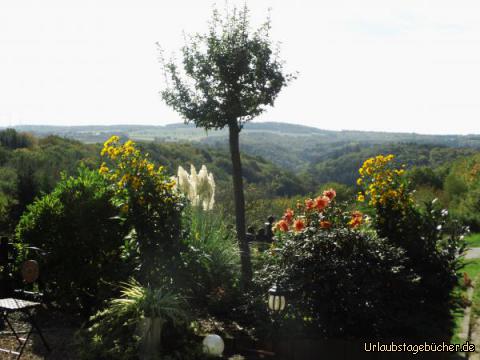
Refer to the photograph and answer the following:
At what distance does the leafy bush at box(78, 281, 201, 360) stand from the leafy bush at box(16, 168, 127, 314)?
77 centimetres

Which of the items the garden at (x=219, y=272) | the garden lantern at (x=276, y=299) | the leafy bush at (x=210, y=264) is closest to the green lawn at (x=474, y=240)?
the garden at (x=219, y=272)

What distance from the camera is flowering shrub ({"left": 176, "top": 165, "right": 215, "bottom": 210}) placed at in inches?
325

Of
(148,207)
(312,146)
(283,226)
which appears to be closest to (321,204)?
(283,226)

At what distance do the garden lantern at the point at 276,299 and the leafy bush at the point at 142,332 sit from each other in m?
0.81

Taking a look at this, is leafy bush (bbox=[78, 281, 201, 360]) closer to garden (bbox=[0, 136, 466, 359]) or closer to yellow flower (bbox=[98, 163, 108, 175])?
garden (bbox=[0, 136, 466, 359])

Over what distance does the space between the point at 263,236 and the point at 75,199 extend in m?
5.68

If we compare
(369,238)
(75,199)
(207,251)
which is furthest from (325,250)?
(75,199)

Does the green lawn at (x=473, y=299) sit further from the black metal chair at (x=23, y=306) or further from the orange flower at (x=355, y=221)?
the black metal chair at (x=23, y=306)

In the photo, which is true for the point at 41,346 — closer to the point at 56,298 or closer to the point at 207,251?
the point at 56,298

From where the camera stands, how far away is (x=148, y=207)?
6391 millimetres

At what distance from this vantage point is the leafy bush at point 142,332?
500 cm

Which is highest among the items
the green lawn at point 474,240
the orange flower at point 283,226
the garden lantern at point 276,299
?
the orange flower at point 283,226

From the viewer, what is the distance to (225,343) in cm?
557

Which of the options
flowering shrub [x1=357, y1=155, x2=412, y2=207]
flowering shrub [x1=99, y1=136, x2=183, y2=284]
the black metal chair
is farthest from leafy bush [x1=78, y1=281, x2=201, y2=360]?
flowering shrub [x1=357, y1=155, x2=412, y2=207]
